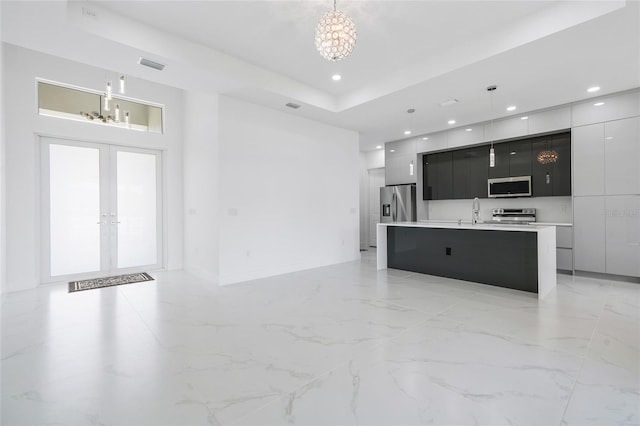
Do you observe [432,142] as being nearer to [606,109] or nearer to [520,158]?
[520,158]

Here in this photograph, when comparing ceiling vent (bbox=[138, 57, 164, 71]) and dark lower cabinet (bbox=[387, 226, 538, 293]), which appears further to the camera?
dark lower cabinet (bbox=[387, 226, 538, 293])

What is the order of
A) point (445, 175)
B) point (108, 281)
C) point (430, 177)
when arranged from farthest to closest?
point (430, 177) < point (445, 175) < point (108, 281)

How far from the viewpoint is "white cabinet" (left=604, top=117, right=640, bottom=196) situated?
446cm

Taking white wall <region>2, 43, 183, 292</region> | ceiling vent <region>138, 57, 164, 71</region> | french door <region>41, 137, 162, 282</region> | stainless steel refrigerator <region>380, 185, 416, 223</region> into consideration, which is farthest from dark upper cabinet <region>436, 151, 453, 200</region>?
white wall <region>2, 43, 183, 292</region>

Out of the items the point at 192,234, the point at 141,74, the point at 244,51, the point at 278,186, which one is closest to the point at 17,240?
the point at 192,234

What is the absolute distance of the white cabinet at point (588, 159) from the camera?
4.75m

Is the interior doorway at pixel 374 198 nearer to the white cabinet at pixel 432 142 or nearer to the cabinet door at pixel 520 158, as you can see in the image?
the white cabinet at pixel 432 142

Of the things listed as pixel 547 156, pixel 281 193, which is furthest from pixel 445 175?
pixel 281 193

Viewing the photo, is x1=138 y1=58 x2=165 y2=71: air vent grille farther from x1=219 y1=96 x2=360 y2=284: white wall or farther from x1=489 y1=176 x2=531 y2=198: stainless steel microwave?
x1=489 y1=176 x2=531 y2=198: stainless steel microwave

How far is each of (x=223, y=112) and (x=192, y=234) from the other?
2339 mm

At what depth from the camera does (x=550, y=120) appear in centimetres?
521

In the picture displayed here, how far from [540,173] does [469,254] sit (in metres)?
2.41

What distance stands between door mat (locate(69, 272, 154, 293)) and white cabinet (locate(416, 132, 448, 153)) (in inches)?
243

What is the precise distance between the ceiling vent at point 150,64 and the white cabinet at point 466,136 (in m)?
5.55
